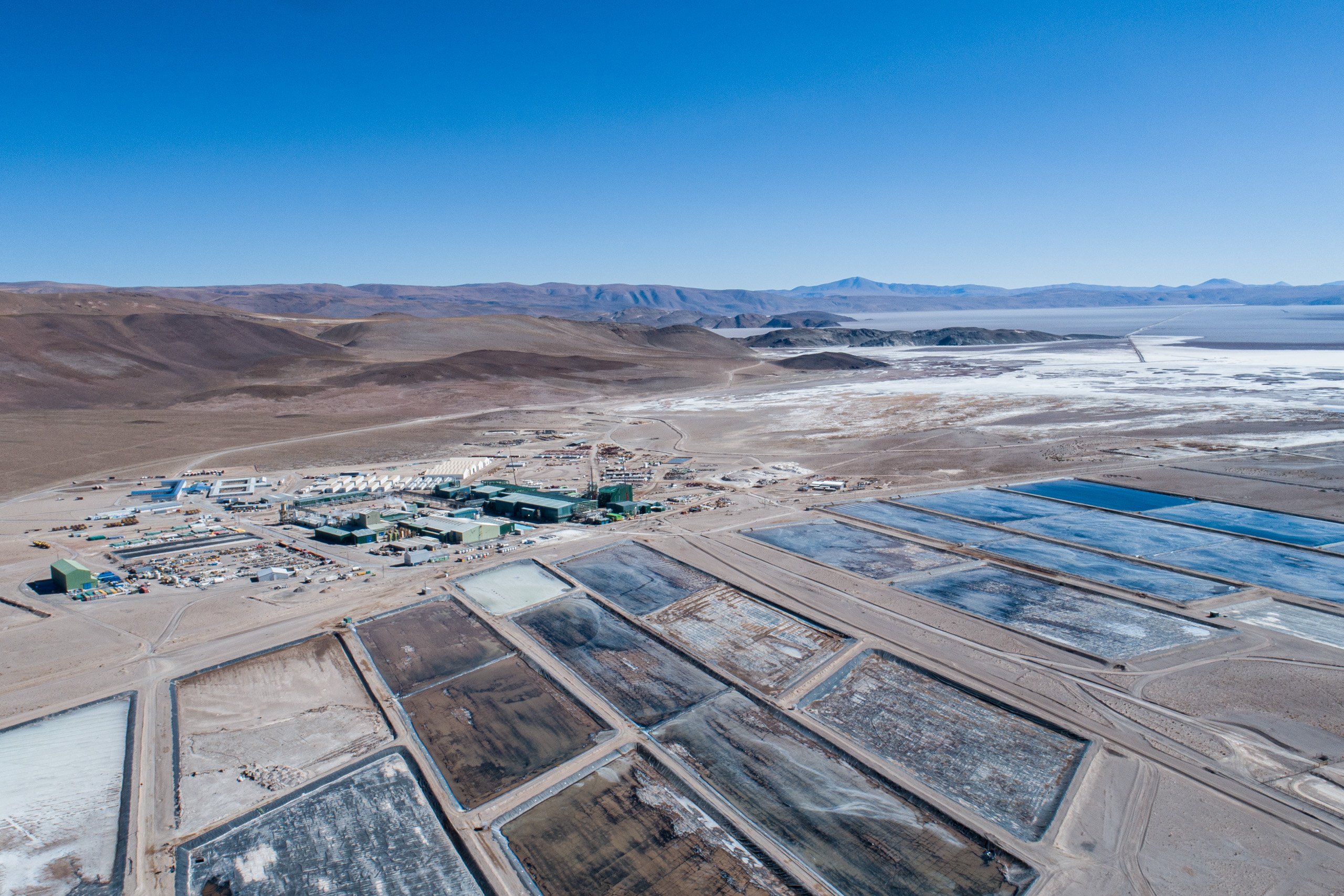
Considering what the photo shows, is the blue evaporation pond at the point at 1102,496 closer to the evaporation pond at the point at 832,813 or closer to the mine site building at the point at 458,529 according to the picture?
the evaporation pond at the point at 832,813

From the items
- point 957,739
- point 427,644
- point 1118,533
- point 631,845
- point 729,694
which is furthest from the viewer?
point 1118,533

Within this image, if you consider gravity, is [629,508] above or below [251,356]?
above

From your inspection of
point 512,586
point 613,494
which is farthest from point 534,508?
point 512,586

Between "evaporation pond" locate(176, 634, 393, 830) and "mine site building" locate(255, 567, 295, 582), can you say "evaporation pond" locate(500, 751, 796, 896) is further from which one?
"mine site building" locate(255, 567, 295, 582)

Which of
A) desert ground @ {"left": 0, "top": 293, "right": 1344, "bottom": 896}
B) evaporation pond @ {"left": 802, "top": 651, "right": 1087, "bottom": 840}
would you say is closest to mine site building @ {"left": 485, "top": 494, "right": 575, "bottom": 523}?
desert ground @ {"left": 0, "top": 293, "right": 1344, "bottom": 896}

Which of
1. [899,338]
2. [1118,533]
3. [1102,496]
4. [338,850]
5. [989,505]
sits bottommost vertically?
[899,338]

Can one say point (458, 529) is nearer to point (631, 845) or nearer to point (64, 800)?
point (64, 800)
